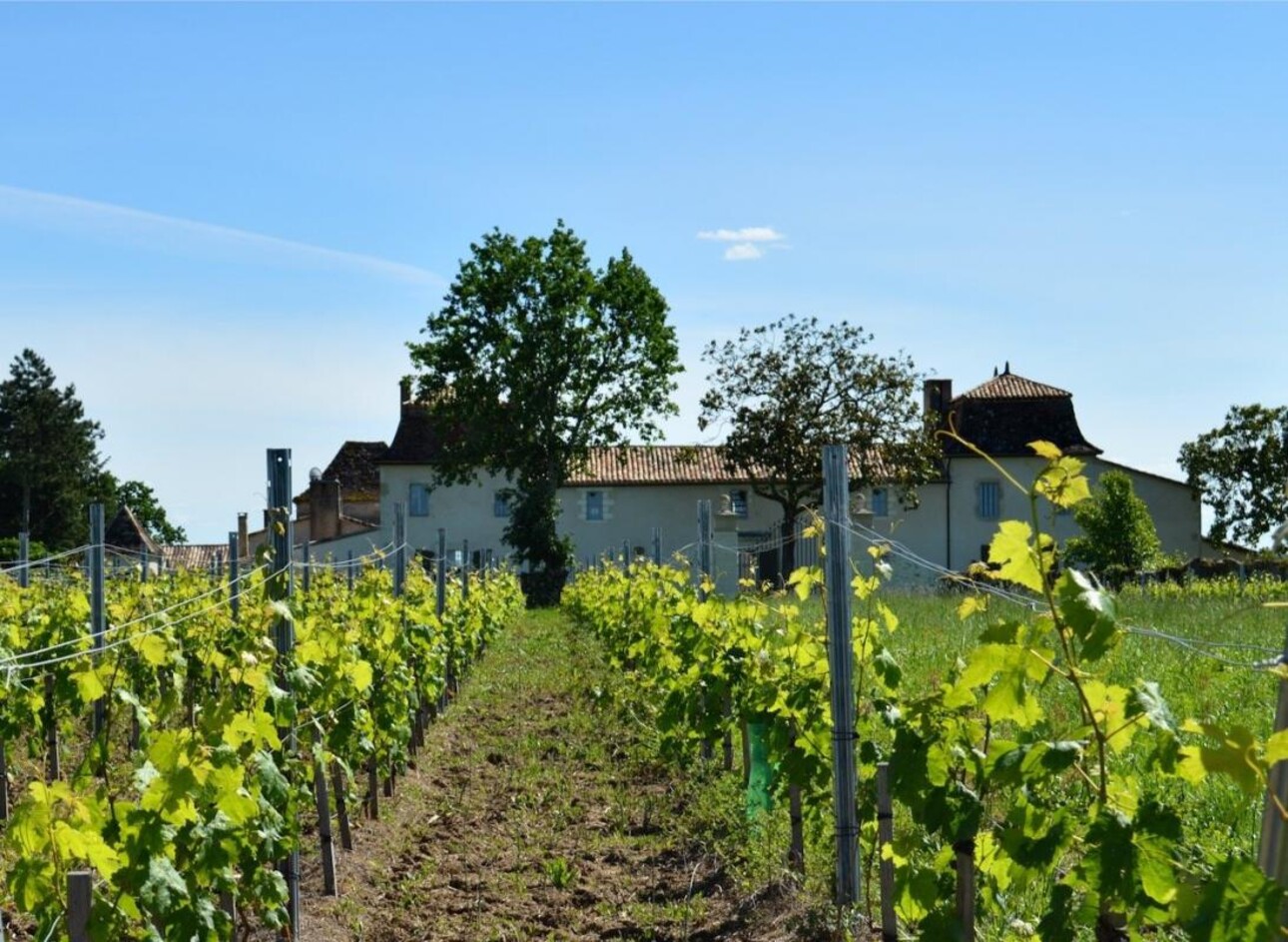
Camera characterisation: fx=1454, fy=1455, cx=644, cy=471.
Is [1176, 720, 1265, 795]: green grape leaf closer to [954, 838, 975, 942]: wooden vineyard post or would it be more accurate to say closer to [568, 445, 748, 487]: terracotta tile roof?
[954, 838, 975, 942]: wooden vineyard post

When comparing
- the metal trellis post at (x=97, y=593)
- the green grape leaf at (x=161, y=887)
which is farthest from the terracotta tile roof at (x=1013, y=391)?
the green grape leaf at (x=161, y=887)

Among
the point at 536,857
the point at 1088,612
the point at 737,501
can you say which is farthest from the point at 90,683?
the point at 737,501

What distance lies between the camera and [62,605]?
31.8 feet

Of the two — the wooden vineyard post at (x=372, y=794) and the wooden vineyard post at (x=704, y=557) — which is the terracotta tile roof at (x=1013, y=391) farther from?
the wooden vineyard post at (x=372, y=794)

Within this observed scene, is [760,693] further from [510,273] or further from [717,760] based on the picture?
[510,273]

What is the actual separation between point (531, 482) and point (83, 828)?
3662cm

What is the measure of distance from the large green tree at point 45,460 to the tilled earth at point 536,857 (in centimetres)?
4993

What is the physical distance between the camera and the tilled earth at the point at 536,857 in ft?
19.8

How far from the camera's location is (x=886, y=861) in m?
4.55

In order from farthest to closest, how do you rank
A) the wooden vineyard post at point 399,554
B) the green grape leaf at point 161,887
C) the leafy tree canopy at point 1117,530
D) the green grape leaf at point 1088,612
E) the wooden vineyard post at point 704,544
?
the leafy tree canopy at point 1117,530 < the wooden vineyard post at point 399,554 < the wooden vineyard post at point 704,544 < the green grape leaf at point 161,887 < the green grape leaf at point 1088,612

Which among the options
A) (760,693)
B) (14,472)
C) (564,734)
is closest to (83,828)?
(760,693)

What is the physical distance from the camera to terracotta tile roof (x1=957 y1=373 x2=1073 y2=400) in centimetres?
4788

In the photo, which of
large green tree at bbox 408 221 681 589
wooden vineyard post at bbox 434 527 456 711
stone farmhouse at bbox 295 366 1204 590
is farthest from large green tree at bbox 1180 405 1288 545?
wooden vineyard post at bbox 434 527 456 711

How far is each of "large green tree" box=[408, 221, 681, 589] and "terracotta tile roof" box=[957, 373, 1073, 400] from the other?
13040 mm
